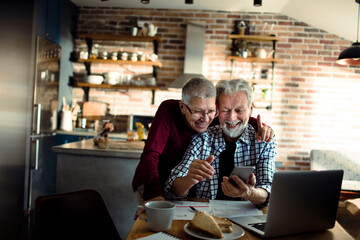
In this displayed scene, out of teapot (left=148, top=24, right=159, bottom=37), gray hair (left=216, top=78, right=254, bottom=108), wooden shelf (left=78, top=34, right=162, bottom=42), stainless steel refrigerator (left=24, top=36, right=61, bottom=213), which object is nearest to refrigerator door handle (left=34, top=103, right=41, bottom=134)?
stainless steel refrigerator (left=24, top=36, right=61, bottom=213)

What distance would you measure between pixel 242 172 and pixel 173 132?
2.19ft

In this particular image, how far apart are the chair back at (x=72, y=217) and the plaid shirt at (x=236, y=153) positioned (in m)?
0.45

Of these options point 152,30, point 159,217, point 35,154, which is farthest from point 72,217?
point 152,30

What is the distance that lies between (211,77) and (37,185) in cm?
272

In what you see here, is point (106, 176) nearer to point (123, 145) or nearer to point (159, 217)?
point (123, 145)

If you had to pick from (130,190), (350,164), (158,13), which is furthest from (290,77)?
(130,190)

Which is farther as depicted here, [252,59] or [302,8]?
[252,59]

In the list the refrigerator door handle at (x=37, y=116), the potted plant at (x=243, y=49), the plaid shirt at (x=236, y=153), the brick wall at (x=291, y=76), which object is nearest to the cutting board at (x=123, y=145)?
the plaid shirt at (x=236, y=153)

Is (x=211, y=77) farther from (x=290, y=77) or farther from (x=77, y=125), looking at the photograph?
(x=77, y=125)

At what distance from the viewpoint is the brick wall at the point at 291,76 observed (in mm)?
4855

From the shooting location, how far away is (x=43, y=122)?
4109 mm

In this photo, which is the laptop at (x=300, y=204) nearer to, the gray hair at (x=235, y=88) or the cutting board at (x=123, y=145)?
the gray hair at (x=235, y=88)

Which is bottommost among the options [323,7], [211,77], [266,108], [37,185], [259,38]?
[37,185]

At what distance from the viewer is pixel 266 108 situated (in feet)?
16.1
